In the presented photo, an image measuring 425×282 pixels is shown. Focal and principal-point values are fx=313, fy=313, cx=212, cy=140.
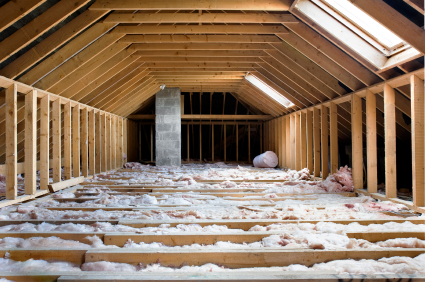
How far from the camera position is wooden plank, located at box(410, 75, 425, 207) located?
337 centimetres

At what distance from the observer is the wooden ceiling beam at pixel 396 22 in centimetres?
301

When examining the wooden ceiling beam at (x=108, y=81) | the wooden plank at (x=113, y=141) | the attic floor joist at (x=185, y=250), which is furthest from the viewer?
the wooden plank at (x=113, y=141)

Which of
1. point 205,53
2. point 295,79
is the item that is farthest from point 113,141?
point 295,79

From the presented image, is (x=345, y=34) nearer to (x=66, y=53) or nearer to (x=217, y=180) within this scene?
(x=217, y=180)

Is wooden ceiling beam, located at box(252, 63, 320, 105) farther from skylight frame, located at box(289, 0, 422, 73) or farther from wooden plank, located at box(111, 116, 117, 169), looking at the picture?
wooden plank, located at box(111, 116, 117, 169)

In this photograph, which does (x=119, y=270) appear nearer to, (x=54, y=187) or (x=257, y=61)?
(x=54, y=187)

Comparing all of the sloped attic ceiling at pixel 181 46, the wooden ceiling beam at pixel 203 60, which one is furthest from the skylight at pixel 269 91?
the wooden ceiling beam at pixel 203 60

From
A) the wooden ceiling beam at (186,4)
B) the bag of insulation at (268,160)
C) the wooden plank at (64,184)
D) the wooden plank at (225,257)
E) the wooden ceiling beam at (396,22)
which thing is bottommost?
the wooden plank at (225,257)

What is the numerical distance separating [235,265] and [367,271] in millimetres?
834

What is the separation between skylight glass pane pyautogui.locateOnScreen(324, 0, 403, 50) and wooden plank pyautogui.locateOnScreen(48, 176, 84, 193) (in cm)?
470

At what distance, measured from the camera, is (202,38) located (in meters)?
5.23

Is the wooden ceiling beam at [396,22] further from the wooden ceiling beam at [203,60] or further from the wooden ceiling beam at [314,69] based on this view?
the wooden ceiling beam at [203,60]

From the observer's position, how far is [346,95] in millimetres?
5059

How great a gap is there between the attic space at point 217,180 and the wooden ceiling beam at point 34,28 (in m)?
0.01
